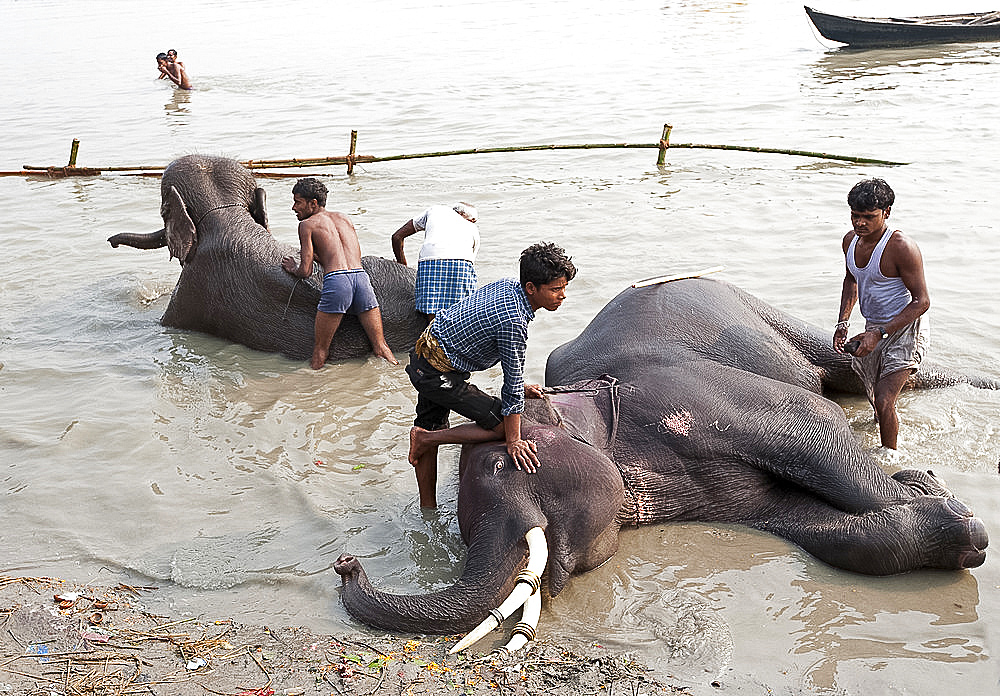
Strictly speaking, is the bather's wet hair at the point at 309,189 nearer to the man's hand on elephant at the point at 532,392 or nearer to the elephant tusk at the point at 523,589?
the man's hand on elephant at the point at 532,392

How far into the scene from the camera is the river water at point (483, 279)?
14.1 ft

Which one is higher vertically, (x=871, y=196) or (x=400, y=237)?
(x=871, y=196)

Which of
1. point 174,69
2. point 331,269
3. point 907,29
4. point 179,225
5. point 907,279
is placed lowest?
point 331,269

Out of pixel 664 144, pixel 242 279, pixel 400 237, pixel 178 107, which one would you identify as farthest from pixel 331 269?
pixel 178 107

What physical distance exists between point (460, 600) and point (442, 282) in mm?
3518

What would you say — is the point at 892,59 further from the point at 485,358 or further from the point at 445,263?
the point at 485,358

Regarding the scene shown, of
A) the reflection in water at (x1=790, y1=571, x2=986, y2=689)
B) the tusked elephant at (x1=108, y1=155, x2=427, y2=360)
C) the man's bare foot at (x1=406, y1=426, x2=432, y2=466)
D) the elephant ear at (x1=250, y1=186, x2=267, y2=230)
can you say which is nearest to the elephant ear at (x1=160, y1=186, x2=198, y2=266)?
the tusked elephant at (x1=108, y1=155, x2=427, y2=360)

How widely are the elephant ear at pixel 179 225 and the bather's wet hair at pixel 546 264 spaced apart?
4.57 meters

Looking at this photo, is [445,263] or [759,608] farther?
[445,263]

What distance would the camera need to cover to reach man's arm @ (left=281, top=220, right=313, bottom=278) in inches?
285

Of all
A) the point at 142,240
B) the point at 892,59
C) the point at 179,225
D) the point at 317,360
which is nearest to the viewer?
the point at 317,360

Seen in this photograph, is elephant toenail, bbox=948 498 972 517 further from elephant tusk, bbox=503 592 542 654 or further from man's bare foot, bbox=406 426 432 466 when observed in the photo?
man's bare foot, bbox=406 426 432 466

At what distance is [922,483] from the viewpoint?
4.69 metres

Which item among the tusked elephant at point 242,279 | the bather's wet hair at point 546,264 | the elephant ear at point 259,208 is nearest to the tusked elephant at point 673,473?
the bather's wet hair at point 546,264
